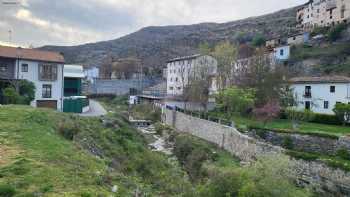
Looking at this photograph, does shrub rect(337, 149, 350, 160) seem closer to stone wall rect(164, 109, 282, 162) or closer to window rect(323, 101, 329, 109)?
stone wall rect(164, 109, 282, 162)

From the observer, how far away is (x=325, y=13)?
75.6m

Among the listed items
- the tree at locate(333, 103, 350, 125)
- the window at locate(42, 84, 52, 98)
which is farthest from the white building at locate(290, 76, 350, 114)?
the window at locate(42, 84, 52, 98)

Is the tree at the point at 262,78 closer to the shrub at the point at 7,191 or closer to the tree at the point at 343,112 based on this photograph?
the tree at the point at 343,112

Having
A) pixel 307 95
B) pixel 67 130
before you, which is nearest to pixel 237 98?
pixel 307 95

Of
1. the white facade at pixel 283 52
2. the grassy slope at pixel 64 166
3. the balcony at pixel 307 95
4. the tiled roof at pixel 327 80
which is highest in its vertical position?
the white facade at pixel 283 52

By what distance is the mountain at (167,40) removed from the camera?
11729 cm

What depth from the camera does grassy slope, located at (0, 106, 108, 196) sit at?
7953 mm

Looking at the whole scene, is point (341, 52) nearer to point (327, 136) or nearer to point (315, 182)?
point (327, 136)

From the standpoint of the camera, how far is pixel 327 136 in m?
20.3

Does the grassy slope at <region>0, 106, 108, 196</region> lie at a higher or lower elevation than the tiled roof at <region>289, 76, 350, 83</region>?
lower

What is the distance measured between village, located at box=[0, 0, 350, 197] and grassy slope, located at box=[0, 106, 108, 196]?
0.54 feet

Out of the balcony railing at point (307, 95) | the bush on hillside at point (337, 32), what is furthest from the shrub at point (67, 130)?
the bush on hillside at point (337, 32)

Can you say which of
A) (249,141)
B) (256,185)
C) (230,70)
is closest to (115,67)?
(230,70)

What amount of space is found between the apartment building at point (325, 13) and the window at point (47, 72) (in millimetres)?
60457
